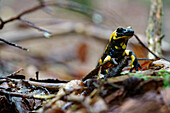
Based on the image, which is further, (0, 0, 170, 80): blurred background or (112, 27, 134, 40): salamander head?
(0, 0, 170, 80): blurred background

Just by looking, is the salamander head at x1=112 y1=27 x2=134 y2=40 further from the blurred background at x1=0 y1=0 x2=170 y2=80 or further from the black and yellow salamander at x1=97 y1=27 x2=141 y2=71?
the blurred background at x1=0 y1=0 x2=170 y2=80

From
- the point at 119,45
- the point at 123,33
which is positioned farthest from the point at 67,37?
the point at 123,33

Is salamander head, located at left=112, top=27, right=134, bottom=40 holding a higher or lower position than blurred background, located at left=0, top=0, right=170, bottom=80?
lower

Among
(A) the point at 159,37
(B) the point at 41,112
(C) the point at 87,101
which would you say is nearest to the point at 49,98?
(B) the point at 41,112

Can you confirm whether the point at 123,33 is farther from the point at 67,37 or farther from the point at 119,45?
the point at 67,37

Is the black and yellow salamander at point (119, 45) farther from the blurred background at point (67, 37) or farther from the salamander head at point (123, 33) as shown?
the blurred background at point (67, 37)

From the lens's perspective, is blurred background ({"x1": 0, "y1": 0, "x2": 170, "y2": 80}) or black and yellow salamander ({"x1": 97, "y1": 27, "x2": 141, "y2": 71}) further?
blurred background ({"x1": 0, "y1": 0, "x2": 170, "y2": 80})

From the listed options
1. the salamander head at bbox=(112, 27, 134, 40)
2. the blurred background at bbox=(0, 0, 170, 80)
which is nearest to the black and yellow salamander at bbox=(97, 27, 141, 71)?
the salamander head at bbox=(112, 27, 134, 40)
